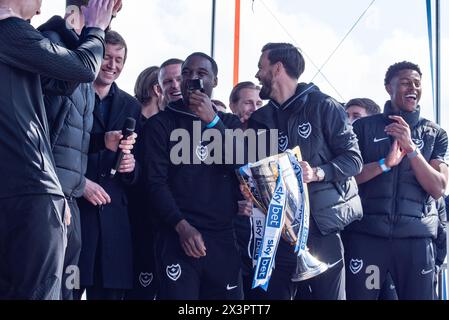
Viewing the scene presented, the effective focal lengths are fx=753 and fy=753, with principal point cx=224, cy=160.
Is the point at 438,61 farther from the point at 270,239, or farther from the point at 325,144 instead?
the point at 270,239

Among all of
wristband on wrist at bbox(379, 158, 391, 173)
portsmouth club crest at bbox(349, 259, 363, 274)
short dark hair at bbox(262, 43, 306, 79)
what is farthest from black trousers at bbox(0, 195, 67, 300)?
wristband on wrist at bbox(379, 158, 391, 173)

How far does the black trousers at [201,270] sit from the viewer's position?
3795mm

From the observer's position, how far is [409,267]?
4.45 metres

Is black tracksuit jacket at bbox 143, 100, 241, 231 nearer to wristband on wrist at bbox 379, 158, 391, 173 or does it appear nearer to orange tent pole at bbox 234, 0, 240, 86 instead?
wristband on wrist at bbox 379, 158, 391, 173

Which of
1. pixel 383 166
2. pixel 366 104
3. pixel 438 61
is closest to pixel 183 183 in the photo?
pixel 383 166

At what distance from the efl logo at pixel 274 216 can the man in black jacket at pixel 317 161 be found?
28cm

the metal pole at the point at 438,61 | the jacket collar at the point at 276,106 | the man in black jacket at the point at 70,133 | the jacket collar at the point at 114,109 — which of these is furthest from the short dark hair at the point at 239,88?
the man in black jacket at the point at 70,133

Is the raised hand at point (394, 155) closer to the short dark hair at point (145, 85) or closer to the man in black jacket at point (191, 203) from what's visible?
the man in black jacket at point (191, 203)

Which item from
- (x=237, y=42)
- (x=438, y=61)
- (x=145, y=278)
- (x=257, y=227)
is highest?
(x=237, y=42)

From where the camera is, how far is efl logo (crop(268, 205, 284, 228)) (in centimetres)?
372

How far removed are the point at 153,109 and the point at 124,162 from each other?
3.91 feet

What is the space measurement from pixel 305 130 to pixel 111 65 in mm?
1139

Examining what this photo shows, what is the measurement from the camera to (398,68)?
495cm

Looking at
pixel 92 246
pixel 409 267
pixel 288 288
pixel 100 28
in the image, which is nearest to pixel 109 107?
pixel 92 246
